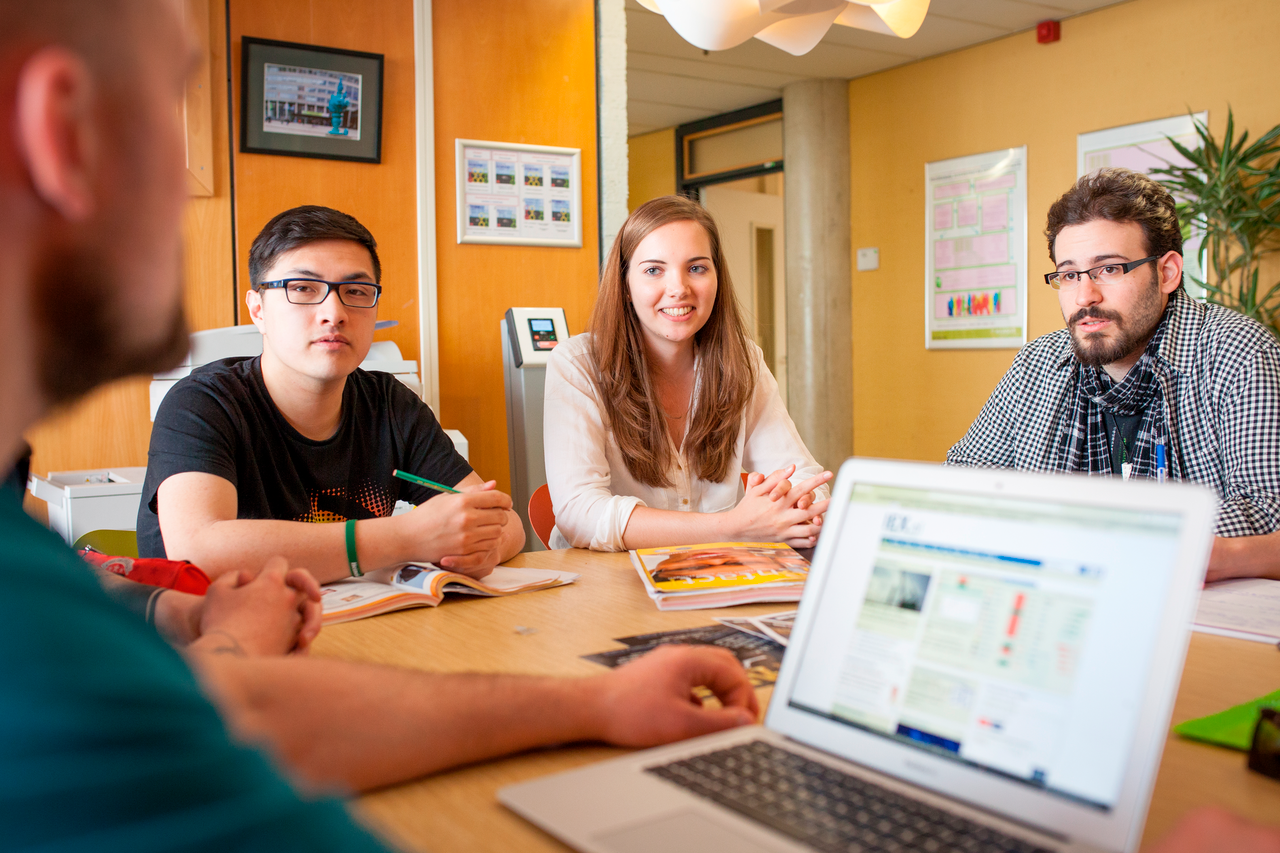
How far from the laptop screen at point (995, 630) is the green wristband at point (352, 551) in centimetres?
86

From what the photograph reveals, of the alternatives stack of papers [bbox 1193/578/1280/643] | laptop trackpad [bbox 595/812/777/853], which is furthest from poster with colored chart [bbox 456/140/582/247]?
laptop trackpad [bbox 595/812/777/853]

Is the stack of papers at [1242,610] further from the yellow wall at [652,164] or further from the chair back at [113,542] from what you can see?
the yellow wall at [652,164]

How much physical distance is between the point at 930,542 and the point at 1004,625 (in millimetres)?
88

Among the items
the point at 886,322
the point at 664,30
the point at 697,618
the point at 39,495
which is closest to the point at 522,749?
the point at 697,618

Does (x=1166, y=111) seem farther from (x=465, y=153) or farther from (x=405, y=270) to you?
(x=405, y=270)

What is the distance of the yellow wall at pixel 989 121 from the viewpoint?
441 centimetres

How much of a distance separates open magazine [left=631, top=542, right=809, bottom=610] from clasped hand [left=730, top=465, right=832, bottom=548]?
0.12m

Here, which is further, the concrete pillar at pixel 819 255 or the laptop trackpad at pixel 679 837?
the concrete pillar at pixel 819 255

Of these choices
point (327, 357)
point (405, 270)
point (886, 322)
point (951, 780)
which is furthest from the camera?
point (886, 322)

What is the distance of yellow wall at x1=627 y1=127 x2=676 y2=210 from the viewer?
726 centimetres

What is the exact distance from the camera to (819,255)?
598cm

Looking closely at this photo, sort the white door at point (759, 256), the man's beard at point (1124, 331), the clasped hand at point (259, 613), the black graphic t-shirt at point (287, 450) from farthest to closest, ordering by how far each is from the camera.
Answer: the white door at point (759, 256) < the man's beard at point (1124, 331) < the black graphic t-shirt at point (287, 450) < the clasped hand at point (259, 613)

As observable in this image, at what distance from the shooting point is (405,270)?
11.1 feet

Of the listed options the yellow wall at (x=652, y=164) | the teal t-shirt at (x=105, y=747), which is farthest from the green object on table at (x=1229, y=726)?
the yellow wall at (x=652, y=164)
